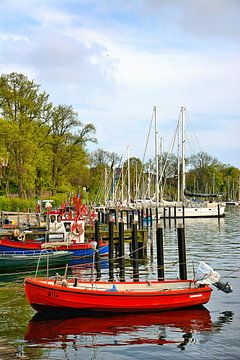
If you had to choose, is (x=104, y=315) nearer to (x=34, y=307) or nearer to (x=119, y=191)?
(x=34, y=307)

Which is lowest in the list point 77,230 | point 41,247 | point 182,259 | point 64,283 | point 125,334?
point 125,334

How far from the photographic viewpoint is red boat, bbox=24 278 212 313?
2414 cm

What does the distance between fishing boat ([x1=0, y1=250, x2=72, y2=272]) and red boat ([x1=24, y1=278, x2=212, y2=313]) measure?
33.8ft

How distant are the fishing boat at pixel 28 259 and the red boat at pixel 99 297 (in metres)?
10.3

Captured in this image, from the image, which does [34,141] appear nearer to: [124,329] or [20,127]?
[20,127]

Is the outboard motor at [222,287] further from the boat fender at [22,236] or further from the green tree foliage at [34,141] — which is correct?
the green tree foliage at [34,141]

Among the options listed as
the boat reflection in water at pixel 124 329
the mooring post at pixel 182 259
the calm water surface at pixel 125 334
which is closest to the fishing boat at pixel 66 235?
the calm water surface at pixel 125 334

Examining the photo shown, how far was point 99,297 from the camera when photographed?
24.3 metres

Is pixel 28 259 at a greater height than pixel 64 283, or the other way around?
pixel 64 283

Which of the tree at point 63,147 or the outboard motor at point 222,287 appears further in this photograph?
the tree at point 63,147

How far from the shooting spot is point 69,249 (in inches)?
1575

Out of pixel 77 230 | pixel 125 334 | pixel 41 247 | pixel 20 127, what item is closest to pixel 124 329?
pixel 125 334

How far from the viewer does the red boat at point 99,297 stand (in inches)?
950

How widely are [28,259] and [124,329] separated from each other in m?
15.1
